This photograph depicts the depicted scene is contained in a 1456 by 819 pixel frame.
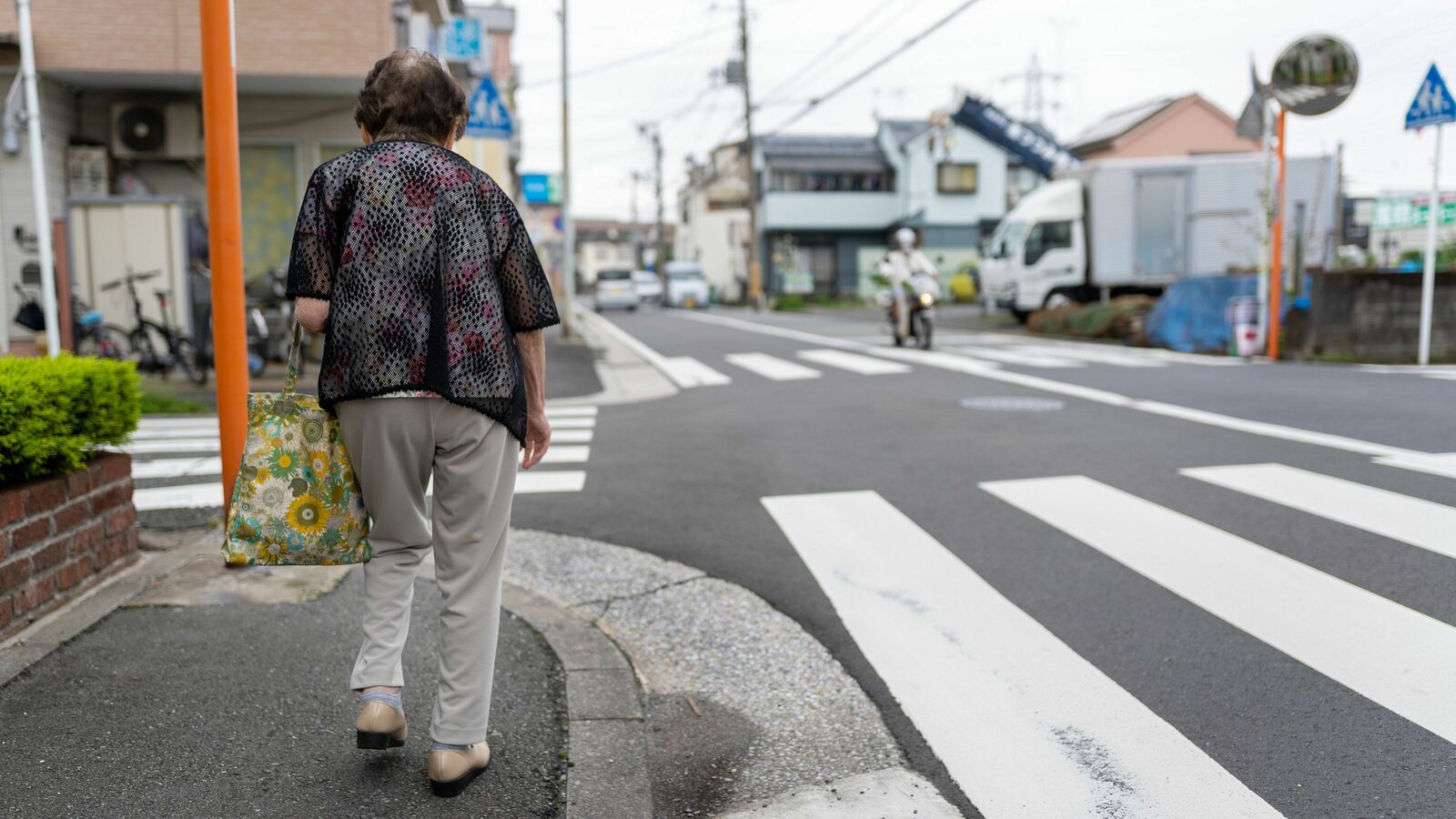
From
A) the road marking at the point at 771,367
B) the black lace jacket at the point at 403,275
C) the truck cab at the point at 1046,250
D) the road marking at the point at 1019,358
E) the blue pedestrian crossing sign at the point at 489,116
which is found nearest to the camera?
the black lace jacket at the point at 403,275

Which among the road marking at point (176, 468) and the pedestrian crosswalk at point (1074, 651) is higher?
the road marking at point (176, 468)

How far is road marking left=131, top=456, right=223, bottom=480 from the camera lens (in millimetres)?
6354

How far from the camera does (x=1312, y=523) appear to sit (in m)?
4.67

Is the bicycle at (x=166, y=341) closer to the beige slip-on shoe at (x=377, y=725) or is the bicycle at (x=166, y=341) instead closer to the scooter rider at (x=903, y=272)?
the scooter rider at (x=903, y=272)

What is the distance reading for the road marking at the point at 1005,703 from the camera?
2.42 meters

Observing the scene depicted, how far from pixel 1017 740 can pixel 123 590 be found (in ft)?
9.65

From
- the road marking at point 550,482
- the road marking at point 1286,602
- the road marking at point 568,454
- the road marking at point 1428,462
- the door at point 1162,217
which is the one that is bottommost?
the road marking at point 1286,602

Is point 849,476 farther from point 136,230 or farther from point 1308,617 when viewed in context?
point 136,230

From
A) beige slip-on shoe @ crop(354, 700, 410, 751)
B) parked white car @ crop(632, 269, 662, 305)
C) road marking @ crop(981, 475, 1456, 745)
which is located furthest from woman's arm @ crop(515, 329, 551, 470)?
parked white car @ crop(632, 269, 662, 305)

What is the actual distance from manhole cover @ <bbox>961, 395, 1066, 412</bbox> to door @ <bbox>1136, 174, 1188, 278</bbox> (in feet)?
44.5

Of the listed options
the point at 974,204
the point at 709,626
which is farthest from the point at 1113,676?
the point at 974,204

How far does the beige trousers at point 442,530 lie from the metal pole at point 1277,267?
12.6 m

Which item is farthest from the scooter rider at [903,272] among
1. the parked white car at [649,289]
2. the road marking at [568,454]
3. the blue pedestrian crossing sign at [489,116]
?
the parked white car at [649,289]

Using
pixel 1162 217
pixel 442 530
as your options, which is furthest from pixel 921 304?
pixel 442 530
